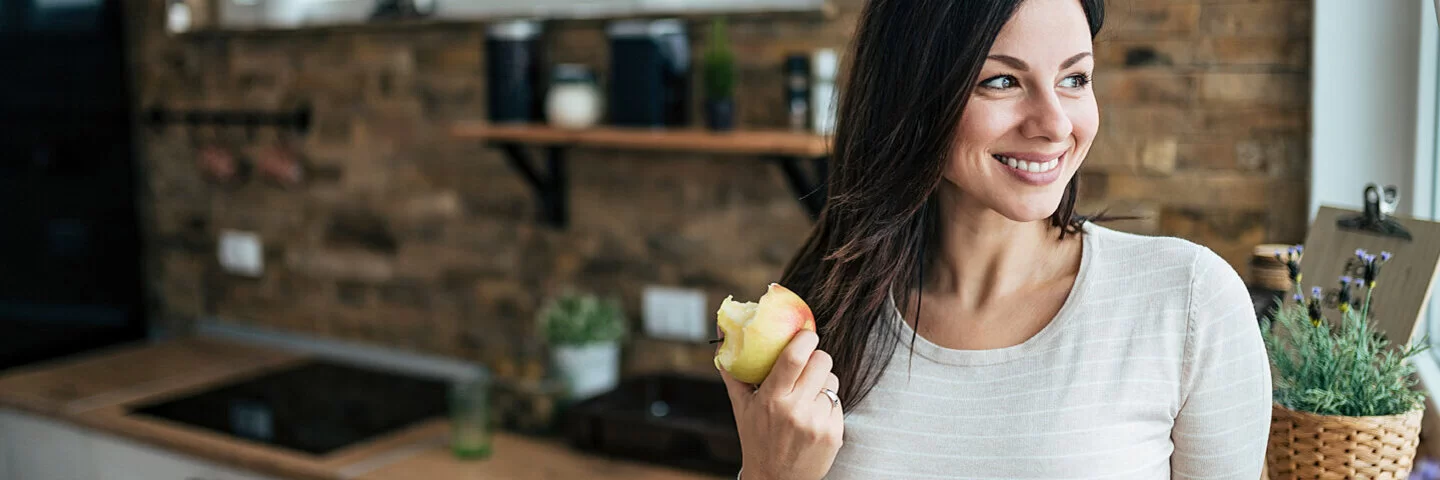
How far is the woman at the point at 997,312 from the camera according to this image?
98 cm

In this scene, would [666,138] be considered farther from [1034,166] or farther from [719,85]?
[1034,166]

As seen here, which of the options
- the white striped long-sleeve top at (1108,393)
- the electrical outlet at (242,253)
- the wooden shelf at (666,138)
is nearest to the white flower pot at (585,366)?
the wooden shelf at (666,138)

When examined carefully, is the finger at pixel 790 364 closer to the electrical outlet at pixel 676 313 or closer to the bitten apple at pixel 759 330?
the bitten apple at pixel 759 330

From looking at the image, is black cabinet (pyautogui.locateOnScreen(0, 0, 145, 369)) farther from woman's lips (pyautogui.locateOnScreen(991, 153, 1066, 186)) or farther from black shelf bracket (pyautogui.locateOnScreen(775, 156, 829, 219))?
woman's lips (pyautogui.locateOnScreen(991, 153, 1066, 186))

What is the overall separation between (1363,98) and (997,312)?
2.91ft

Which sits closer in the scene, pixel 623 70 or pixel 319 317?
pixel 623 70

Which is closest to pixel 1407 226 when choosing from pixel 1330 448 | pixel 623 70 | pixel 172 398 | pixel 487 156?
pixel 1330 448

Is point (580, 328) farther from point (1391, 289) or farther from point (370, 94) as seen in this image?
point (1391, 289)

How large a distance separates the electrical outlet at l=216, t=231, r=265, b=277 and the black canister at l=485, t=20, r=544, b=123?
1025 millimetres

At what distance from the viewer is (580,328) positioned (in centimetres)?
239

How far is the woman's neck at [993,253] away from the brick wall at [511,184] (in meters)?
0.82

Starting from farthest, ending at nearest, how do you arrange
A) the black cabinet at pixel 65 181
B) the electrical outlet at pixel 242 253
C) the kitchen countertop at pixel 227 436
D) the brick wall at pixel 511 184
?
1. the electrical outlet at pixel 242 253
2. the black cabinet at pixel 65 181
3. the kitchen countertop at pixel 227 436
4. the brick wall at pixel 511 184

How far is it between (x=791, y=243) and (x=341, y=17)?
122 cm

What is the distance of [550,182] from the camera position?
250 centimetres
